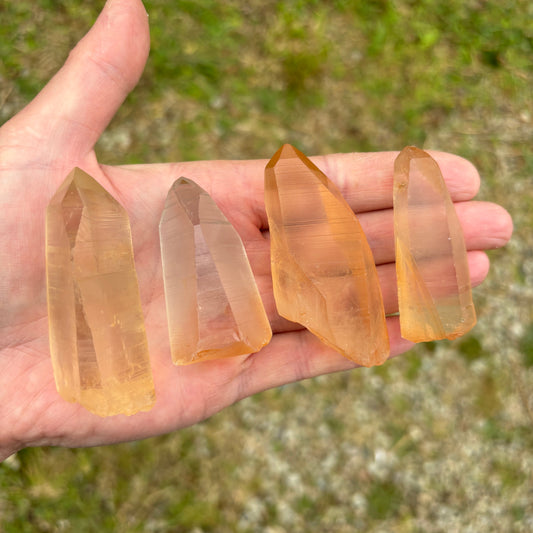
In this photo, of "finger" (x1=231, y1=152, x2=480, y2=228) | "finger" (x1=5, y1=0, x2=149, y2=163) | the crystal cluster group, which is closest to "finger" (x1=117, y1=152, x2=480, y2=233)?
"finger" (x1=231, y1=152, x2=480, y2=228)

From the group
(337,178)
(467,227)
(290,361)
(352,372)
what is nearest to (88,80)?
(337,178)

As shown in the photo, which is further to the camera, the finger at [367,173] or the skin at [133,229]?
the finger at [367,173]

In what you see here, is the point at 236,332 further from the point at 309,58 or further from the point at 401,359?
the point at 309,58

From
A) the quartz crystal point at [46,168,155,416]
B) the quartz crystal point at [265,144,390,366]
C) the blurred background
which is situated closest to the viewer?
the quartz crystal point at [46,168,155,416]

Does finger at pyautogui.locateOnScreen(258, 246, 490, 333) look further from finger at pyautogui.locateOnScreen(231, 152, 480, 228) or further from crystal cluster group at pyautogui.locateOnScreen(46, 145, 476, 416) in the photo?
finger at pyautogui.locateOnScreen(231, 152, 480, 228)

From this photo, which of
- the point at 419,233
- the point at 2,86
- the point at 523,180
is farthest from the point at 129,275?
the point at 523,180

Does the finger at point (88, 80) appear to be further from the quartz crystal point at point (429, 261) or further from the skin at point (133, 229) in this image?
the quartz crystal point at point (429, 261)

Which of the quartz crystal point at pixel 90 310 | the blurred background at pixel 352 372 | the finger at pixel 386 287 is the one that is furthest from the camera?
the blurred background at pixel 352 372

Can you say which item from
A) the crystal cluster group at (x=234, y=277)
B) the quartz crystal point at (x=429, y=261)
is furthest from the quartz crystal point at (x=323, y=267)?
the quartz crystal point at (x=429, y=261)
